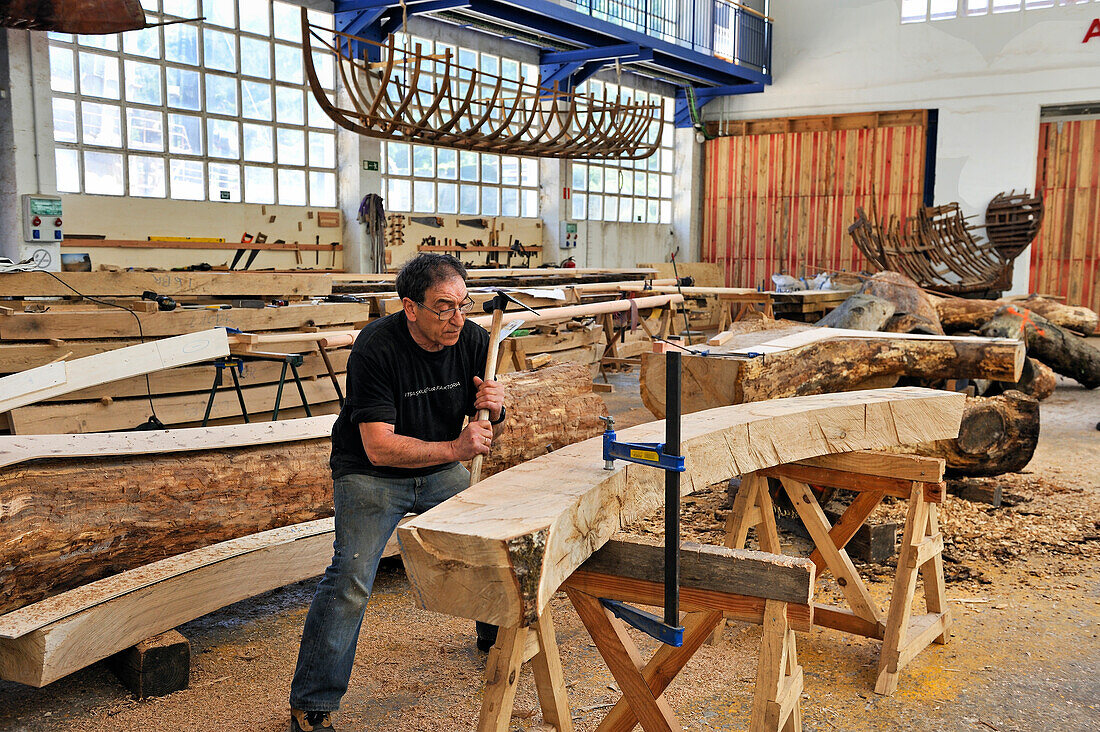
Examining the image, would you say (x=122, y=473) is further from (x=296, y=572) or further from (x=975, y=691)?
(x=975, y=691)

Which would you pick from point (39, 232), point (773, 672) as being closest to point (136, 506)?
point (773, 672)

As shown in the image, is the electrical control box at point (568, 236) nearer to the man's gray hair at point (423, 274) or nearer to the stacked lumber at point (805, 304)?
the stacked lumber at point (805, 304)

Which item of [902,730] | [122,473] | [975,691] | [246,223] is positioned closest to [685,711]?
[902,730]

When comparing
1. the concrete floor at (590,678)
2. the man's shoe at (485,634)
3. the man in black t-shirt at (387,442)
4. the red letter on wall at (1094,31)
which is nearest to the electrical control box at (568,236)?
the red letter on wall at (1094,31)

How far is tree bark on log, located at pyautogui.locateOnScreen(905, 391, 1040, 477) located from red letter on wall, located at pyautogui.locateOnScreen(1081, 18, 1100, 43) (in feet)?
40.4

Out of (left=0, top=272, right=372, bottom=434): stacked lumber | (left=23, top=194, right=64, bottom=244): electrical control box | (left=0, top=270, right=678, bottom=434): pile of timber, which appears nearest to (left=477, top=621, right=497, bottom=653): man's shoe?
(left=0, top=270, right=678, bottom=434): pile of timber

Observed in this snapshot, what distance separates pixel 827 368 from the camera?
18.0ft

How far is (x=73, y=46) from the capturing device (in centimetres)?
861

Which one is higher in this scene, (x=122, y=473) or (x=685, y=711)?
(x=122, y=473)

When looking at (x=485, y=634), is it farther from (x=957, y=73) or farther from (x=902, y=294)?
(x=957, y=73)

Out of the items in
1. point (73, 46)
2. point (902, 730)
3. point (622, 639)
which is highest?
point (73, 46)

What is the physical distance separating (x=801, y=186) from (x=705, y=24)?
12.3 feet

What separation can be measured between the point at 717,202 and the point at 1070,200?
6.47 m

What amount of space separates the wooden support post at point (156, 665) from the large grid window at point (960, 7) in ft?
55.1
